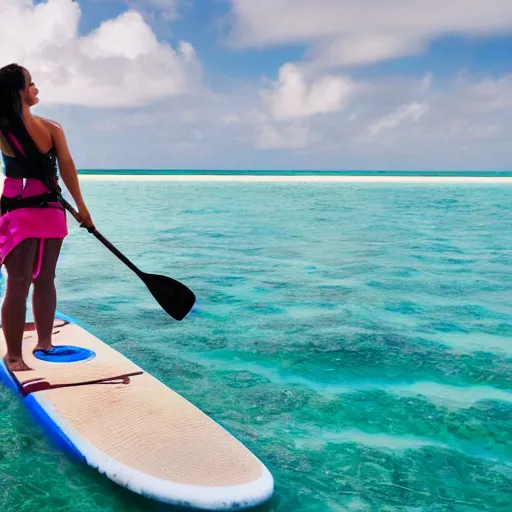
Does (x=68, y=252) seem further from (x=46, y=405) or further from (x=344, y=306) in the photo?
(x=46, y=405)

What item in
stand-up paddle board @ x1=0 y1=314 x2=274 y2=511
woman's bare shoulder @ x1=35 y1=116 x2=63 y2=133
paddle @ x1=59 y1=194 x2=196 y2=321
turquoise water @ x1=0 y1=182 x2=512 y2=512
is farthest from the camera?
paddle @ x1=59 y1=194 x2=196 y2=321

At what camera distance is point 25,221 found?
360cm

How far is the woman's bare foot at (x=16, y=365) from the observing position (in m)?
3.82

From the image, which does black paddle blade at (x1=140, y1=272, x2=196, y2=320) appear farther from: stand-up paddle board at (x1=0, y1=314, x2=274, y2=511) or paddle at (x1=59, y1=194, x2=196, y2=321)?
stand-up paddle board at (x1=0, y1=314, x2=274, y2=511)

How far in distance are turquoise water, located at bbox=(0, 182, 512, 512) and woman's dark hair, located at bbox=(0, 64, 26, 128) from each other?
0.94 m

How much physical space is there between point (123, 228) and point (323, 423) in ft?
40.5

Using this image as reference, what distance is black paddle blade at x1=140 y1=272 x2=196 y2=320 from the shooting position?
4070mm

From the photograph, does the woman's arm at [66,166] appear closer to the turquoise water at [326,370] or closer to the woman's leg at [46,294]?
the woman's leg at [46,294]

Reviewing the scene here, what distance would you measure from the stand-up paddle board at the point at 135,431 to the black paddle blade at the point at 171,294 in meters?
0.45

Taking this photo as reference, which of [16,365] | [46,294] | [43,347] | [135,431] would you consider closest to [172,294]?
[46,294]

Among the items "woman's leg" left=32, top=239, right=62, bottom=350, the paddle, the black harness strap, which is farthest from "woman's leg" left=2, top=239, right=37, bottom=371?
the paddle

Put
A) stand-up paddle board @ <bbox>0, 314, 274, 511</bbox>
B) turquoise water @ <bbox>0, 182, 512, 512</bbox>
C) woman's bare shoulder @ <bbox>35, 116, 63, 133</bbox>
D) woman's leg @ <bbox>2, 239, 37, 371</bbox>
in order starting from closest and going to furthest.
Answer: stand-up paddle board @ <bbox>0, 314, 274, 511</bbox> < turquoise water @ <bbox>0, 182, 512, 512</bbox> < woman's bare shoulder @ <bbox>35, 116, 63, 133</bbox> < woman's leg @ <bbox>2, 239, 37, 371</bbox>

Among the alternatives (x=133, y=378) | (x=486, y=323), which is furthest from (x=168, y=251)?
(x=133, y=378)

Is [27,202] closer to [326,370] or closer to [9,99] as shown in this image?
[9,99]
